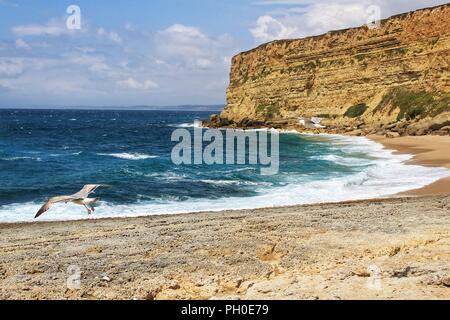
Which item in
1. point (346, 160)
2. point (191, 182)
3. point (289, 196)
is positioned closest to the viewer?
point (289, 196)

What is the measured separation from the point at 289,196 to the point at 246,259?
42.4ft

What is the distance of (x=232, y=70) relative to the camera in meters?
95.9

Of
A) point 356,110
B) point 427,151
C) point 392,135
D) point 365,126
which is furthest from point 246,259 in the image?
point 356,110

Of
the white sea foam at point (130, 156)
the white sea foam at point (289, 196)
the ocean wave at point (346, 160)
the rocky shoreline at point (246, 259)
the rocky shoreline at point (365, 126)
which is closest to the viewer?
the rocky shoreline at point (246, 259)

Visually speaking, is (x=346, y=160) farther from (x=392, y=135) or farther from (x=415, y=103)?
(x=415, y=103)

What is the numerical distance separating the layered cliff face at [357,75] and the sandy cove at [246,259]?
45.7 m

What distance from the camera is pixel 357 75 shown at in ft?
222

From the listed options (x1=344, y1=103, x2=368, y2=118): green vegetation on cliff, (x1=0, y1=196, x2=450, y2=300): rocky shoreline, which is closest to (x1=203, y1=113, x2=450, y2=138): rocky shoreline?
(x1=344, y1=103, x2=368, y2=118): green vegetation on cliff

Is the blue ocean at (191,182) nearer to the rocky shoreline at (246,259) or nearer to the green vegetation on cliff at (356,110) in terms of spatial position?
the rocky shoreline at (246,259)

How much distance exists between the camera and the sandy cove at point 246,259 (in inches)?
283

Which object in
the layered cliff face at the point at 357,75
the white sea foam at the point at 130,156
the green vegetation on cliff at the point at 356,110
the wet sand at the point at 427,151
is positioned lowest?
the white sea foam at the point at 130,156

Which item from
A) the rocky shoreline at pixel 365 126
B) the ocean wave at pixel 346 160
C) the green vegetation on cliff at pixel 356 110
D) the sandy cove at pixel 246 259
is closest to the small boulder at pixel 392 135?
the rocky shoreline at pixel 365 126

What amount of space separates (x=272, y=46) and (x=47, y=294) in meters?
80.4

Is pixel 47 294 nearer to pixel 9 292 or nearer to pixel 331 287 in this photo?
pixel 9 292
